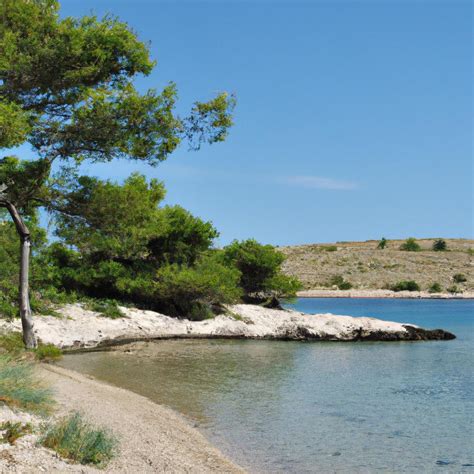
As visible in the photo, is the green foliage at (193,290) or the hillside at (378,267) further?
the hillside at (378,267)

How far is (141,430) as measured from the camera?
9.90 m

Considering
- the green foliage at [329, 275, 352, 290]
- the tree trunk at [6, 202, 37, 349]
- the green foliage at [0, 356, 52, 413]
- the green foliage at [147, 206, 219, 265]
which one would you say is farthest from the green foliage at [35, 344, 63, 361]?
the green foliage at [329, 275, 352, 290]

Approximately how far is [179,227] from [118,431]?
24316 millimetres

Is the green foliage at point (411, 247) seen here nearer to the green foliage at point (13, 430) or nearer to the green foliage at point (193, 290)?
the green foliage at point (193, 290)

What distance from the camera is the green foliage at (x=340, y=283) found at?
93938mm

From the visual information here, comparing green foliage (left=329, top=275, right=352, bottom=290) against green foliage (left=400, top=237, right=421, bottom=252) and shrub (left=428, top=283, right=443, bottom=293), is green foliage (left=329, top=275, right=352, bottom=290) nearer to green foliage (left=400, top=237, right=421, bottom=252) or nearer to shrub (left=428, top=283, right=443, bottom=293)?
shrub (left=428, top=283, right=443, bottom=293)

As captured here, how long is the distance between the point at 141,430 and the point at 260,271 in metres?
29.1

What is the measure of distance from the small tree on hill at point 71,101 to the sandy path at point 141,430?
19.0ft

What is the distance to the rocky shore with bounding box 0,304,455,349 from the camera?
24734 mm

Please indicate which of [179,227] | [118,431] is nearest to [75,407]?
[118,431]

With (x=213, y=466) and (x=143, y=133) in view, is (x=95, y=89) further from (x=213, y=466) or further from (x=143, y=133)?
(x=213, y=466)

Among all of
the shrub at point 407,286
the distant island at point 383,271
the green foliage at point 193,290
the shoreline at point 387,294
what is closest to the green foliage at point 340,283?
the distant island at point 383,271

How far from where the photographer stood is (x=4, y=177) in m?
17.6

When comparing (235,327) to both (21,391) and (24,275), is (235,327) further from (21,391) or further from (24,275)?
(21,391)
